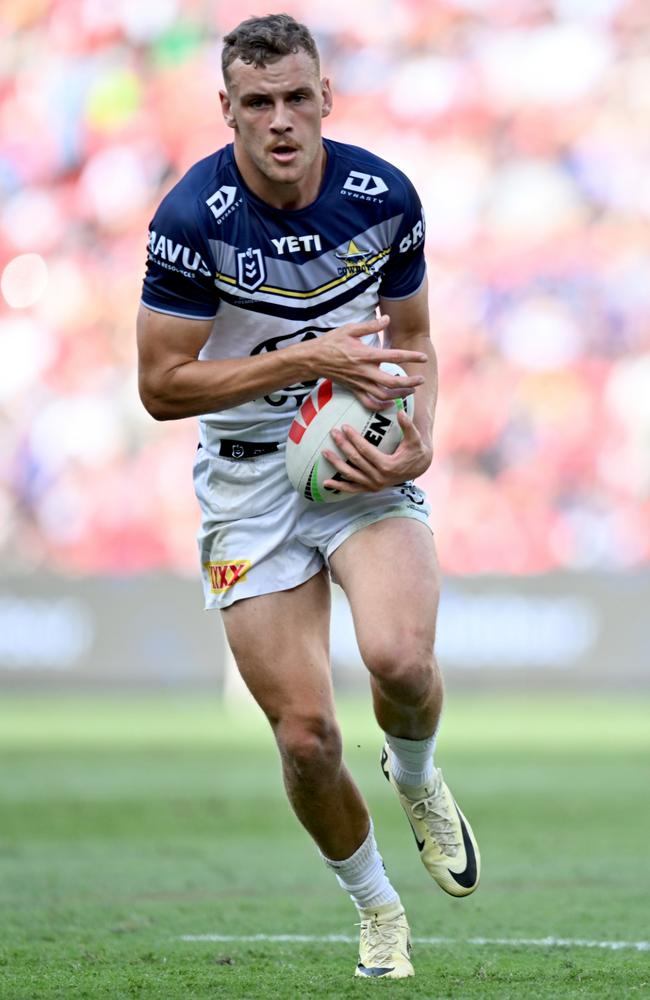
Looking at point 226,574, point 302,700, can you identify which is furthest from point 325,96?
point 302,700

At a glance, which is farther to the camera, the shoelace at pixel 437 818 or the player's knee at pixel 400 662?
the shoelace at pixel 437 818

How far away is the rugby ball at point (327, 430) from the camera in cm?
471

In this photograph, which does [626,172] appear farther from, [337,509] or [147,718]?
[337,509]

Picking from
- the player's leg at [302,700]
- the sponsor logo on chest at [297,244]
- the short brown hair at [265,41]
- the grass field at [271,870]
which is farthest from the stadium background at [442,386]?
the short brown hair at [265,41]

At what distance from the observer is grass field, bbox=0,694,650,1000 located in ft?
15.0

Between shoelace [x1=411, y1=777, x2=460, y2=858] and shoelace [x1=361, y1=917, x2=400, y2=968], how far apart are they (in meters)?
0.34

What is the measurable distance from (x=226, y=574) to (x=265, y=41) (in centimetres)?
157

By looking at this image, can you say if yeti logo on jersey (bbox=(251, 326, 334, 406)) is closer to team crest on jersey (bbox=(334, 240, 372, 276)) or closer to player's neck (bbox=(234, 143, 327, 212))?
team crest on jersey (bbox=(334, 240, 372, 276))

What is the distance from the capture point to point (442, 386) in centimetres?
1958

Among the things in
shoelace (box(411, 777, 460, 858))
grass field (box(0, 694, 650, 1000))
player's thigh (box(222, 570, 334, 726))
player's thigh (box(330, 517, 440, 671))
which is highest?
player's thigh (box(330, 517, 440, 671))

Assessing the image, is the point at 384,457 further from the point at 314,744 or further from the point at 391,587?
the point at 314,744

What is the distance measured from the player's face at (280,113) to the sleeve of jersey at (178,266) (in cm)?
27

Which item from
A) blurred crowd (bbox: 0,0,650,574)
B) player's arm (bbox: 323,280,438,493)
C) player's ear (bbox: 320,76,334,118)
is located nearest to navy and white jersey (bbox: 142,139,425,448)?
player's ear (bbox: 320,76,334,118)

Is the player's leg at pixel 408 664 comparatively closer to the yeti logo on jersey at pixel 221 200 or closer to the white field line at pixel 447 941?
the white field line at pixel 447 941
